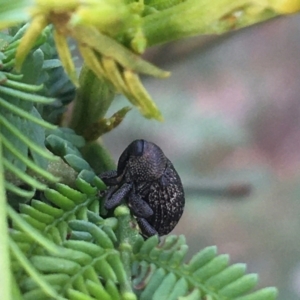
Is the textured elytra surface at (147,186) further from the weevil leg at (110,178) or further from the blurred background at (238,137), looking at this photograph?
the blurred background at (238,137)

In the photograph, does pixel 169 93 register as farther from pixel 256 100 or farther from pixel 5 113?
pixel 5 113

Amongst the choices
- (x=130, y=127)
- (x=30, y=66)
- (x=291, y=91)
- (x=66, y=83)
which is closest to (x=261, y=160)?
(x=291, y=91)

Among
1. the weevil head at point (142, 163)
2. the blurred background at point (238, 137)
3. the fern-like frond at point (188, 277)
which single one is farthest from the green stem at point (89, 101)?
the blurred background at point (238, 137)

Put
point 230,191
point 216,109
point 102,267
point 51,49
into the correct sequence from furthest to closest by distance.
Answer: point 216,109, point 230,191, point 51,49, point 102,267

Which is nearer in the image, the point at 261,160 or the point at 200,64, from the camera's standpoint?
the point at 261,160

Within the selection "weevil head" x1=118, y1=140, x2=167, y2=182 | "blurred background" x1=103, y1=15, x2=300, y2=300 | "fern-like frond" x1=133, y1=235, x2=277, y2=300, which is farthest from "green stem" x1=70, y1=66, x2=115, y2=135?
"blurred background" x1=103, y1=15, x2=300, y2=300

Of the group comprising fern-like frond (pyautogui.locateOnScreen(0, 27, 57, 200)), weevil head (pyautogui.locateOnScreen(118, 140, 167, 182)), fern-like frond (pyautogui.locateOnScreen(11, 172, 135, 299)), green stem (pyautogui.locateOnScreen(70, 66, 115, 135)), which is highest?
green stem (pyautogui.locateOnScreen(70, 66, 115, 135))

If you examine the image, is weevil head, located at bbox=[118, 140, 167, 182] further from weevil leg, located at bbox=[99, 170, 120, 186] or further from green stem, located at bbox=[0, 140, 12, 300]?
green stem, located at bbox=[0, 140, 12, 300]
